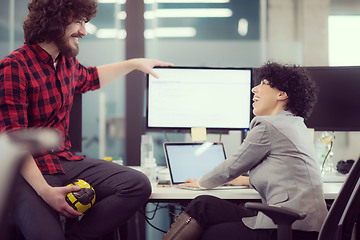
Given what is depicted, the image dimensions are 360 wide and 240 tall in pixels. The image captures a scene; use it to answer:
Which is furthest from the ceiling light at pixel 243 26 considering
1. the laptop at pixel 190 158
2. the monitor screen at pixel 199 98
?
the laptop at pixel 190 158

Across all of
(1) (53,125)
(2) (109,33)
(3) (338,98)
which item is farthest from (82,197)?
(2) (109,33)

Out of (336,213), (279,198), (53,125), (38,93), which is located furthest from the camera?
(53,125)

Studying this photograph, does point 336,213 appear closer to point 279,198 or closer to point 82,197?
point 279,198

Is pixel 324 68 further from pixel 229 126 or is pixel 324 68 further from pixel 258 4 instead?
pixel 258 4

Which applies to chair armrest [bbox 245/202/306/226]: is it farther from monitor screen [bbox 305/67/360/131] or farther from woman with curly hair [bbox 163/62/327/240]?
monitor screen [bbox 305/67/360/131]

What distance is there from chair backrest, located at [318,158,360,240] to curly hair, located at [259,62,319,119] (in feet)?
1.67

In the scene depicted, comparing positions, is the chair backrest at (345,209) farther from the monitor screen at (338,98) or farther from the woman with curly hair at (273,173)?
the monitor screen at (338,98)

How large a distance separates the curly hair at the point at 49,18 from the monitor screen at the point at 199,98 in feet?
1.92

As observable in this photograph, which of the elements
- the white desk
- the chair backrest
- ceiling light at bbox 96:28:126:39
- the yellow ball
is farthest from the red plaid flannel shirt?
ceiling light at bbox 96:28:126:39

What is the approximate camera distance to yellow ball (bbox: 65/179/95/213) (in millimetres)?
1405

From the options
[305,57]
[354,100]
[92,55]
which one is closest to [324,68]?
[354,100]

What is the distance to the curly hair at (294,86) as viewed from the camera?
5.25ft

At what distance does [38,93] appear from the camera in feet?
5.01

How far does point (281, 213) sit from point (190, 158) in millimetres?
743
